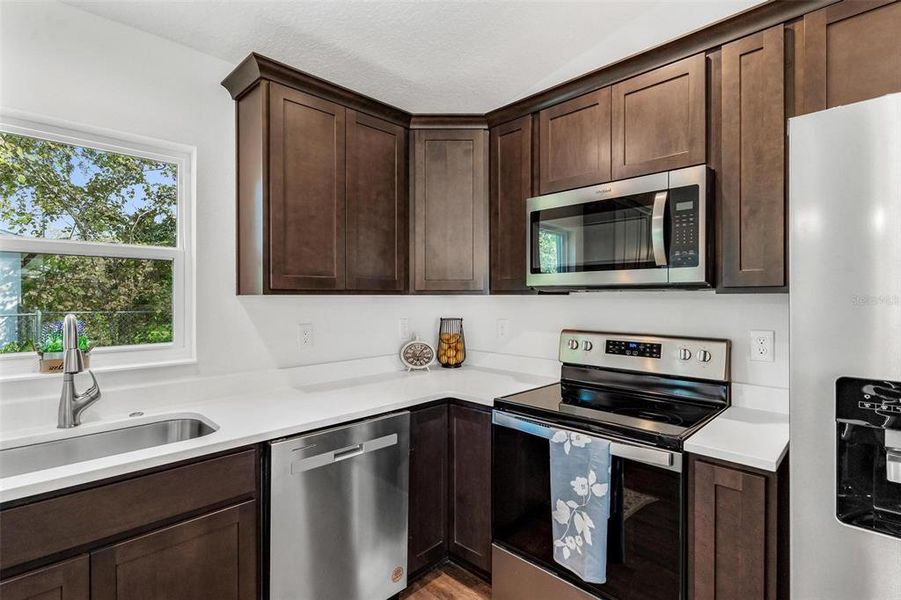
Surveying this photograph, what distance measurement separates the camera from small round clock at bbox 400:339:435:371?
2646 mm

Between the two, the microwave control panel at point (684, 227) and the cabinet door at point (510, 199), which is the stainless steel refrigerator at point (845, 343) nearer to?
the microwave control panel at point (684, 227)

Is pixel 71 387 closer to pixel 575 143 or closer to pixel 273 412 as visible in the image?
pixel 273 412

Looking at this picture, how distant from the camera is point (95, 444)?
1.61 metres

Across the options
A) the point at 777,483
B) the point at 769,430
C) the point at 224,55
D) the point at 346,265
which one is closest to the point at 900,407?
the point at 777,483

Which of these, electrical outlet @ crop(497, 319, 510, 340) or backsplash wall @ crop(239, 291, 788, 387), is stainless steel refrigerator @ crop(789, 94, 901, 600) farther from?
electrical outlet @ crop(497, 319, 510, 340)

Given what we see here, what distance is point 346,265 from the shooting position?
2117 millimetres

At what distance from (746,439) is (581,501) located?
569mm

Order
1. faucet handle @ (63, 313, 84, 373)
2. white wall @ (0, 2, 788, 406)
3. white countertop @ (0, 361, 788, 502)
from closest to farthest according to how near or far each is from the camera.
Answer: white countertop @ (0, 361, 788, 502)
faucet handle @ (63, 313, 84, 373)
white wall @ (0, 2, 788, 406)

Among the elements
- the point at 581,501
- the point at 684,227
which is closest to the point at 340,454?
the point at 581,501

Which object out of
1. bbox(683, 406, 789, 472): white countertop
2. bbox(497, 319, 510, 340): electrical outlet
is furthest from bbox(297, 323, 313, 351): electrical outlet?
bbox(683, 406, 789, 472): white countertop

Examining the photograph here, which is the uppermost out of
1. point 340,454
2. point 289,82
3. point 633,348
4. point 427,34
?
point 427,34

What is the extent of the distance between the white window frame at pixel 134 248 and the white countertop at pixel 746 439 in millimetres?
2021

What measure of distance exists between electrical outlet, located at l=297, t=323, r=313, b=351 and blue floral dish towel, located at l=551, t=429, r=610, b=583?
134 cm

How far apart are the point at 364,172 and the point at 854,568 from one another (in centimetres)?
221
